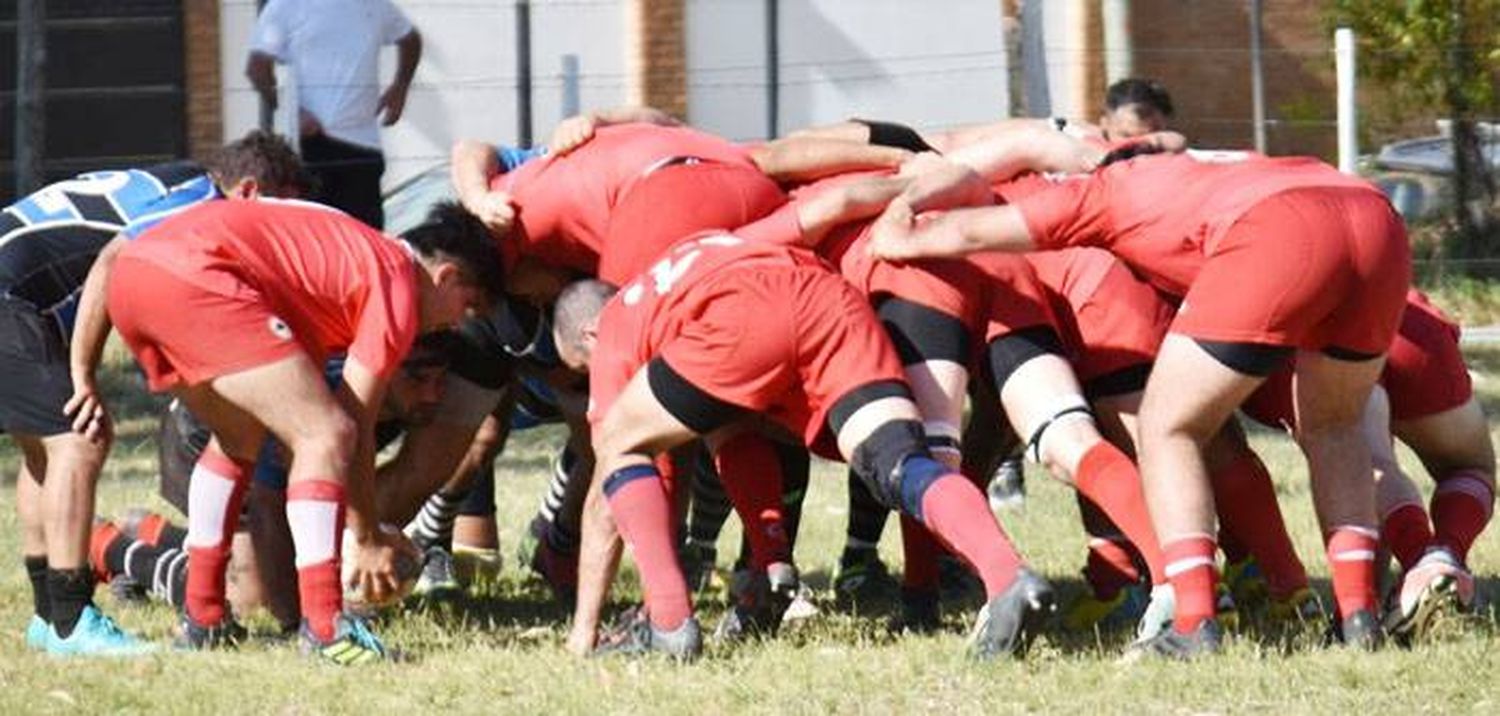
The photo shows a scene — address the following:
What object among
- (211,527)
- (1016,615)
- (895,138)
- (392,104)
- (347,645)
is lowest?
(347,645)

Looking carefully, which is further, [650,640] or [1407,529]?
[1407,529]

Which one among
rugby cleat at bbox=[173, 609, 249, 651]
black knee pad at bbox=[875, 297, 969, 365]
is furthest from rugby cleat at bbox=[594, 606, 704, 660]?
rugby cleat at bbox=[173, 609, 249, 651]

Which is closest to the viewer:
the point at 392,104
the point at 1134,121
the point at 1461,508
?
the point at 1461,508

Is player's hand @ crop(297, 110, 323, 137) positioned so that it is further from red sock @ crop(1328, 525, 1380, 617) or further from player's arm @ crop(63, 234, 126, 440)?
red sock @ crop(1328, 525, 1380, 617)

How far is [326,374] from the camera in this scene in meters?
8.70

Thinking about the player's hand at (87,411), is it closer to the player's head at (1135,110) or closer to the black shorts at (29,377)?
the black shorts at (29,377)

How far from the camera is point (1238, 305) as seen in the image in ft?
24.3

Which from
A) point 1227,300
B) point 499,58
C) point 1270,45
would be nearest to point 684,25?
point 499,58

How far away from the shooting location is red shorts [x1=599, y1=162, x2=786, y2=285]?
8.70 metres

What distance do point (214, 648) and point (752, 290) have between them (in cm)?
175

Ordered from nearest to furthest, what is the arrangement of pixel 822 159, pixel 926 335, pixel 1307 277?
pixel 1307 277
pixel 926 335
pixel 822 159

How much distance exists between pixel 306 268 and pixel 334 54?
621 centimetres

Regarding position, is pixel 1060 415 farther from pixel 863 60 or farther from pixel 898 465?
pixel 863 60

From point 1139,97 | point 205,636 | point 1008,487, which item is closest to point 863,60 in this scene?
point 1008,487
